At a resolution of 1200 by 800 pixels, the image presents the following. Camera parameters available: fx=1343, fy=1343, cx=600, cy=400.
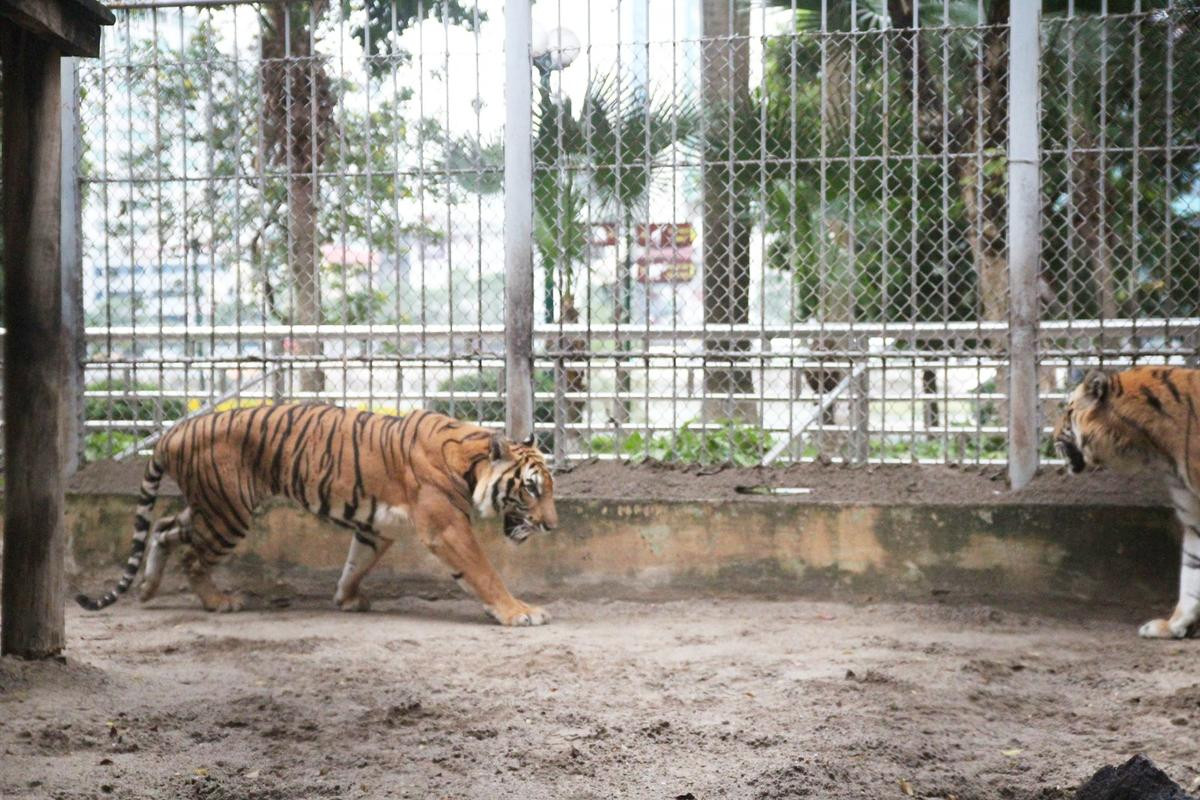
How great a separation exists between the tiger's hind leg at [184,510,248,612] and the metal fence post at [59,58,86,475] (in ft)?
3.96

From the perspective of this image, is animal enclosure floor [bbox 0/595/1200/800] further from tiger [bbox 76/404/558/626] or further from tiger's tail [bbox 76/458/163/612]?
tiger [bbox 76/404/558/626]

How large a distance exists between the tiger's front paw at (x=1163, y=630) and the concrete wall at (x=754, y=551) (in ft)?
1.66

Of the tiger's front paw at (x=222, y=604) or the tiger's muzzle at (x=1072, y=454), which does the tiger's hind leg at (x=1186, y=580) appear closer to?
the tiger's muzzle at (x=1072, y=454)

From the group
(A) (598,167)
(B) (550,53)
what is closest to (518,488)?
(A) (598,167)

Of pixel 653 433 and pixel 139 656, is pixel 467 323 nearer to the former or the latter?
pixel 653 433

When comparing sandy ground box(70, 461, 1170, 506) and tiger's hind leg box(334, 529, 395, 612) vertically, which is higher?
sandy ground box(70, 461, 1170, 506)

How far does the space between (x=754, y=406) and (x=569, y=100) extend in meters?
1.93

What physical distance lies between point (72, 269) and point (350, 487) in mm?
2271

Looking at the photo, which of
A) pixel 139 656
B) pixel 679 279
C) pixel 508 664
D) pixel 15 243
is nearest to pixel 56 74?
pixel 15 243

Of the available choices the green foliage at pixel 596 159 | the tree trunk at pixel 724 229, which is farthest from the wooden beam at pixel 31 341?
the tree trunk at pixel 724 229

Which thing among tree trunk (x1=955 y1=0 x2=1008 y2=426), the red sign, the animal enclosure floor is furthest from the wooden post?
tree trunk (x1=955 y1=0 x2=1008 y2=426)

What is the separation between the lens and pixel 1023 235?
22.1 ft

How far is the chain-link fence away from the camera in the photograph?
692 cm

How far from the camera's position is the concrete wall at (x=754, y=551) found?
6.52m
